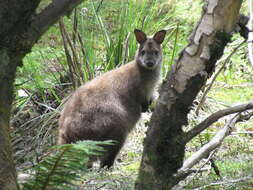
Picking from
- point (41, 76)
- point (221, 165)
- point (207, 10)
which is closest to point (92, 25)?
point (41, 76)

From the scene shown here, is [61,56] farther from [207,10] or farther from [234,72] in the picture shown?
[207,10]

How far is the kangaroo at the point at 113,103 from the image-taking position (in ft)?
15.3

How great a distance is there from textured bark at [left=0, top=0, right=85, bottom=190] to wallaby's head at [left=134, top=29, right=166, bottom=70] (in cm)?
368

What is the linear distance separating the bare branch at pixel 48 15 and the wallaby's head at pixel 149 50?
3661 millimetres

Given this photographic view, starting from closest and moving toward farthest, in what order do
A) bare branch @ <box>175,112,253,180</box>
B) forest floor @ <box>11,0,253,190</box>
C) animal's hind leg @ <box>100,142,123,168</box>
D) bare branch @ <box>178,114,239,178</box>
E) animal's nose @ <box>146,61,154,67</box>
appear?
bare branch @ <box>175,112,253,180</box> → bare branch @ <box>178,114,239,178</box> → animal's hind leg @ <box>100,142,123,168</box> → forest floor @ <box>11,0,253,190</box> → animal's nose @ <box>146,61,154,67</box>

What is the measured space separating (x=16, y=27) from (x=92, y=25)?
5.26m

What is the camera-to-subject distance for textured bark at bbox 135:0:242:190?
2295 millimetres

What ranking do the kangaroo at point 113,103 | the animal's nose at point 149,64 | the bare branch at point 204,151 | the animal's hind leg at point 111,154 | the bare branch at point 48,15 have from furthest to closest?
the animal's nose at point 149,64
the animal's hind leg at point 111,154
the kangaroo at point 113,103
the bare branch at point 204,151
the bare branch at point 48,15

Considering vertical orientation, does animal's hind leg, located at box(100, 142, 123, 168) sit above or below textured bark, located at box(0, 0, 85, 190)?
below

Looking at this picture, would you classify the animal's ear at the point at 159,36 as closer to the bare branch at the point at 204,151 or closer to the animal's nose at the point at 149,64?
the animal's nose at the point at 149,64

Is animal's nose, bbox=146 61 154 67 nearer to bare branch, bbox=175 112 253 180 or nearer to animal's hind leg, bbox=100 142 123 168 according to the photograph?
animal's hind leg, bbox=100 142 123 168

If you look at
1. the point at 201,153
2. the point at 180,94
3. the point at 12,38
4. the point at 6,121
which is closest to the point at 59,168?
the point at 6,121

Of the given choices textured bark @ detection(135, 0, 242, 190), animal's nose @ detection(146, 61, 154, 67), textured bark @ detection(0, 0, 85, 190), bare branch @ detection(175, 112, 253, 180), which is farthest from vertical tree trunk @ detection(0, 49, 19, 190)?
animal's nose @ detection(146, 61, 154, 67)

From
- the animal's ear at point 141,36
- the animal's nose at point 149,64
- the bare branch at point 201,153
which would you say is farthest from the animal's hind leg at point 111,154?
the bare branch at point 201,153
